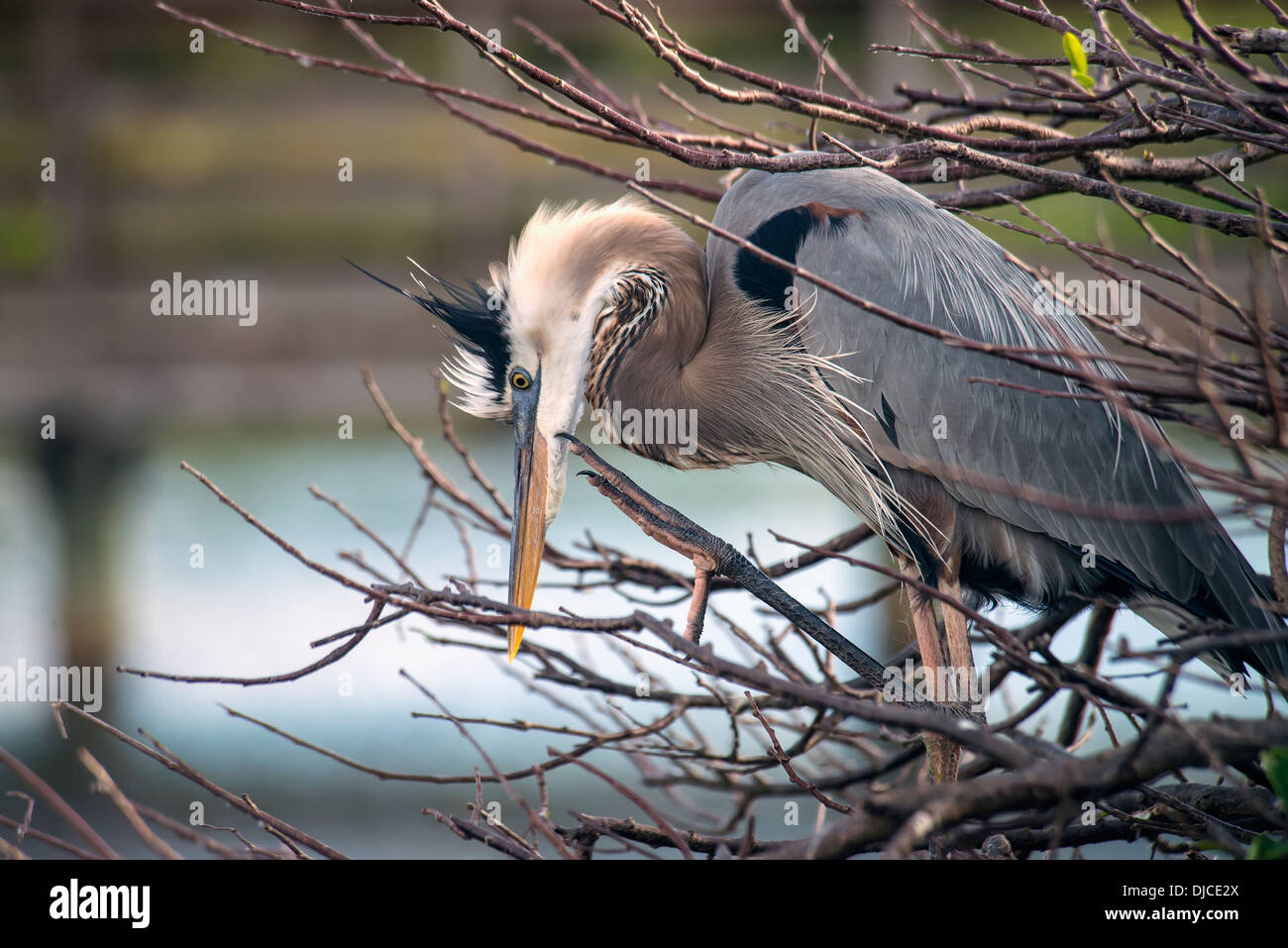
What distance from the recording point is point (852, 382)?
191cm

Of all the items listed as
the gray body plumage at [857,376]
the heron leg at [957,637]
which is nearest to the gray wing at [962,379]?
the gray body plumage at [857,376]

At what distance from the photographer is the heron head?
1.87 metres

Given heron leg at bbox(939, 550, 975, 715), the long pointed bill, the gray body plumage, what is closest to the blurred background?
the long pointed bill

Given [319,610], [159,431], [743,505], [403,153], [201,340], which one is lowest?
[319,610]

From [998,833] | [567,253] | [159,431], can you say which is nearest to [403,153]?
[159,431]

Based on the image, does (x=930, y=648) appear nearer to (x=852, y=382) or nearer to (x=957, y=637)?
(x=957, y=637)

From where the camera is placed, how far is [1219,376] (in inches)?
44.8

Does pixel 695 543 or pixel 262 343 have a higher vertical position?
pixel 262 343

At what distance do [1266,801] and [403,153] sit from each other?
500 centimetres

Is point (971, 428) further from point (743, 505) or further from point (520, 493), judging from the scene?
point (743, 505)

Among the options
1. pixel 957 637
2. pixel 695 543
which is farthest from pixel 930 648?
pixel 695 543

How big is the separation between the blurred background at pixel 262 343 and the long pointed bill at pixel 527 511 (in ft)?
1.64

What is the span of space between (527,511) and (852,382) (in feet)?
1.97

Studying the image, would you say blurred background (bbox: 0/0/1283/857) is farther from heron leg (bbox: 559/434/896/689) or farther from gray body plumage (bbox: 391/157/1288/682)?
heron leg (bbox: 559/434/896/689)
